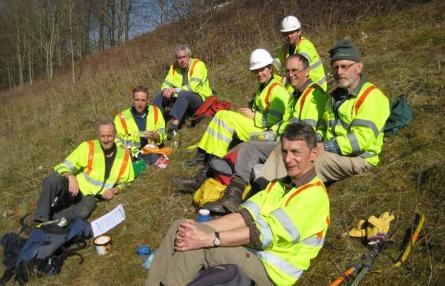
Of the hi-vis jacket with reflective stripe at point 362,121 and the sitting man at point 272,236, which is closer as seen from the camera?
the sitting man at point 272,236

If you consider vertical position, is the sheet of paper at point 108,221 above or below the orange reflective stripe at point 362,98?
below

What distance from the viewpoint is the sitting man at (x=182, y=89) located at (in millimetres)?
7738

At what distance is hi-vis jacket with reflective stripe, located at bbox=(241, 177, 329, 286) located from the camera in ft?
9.95

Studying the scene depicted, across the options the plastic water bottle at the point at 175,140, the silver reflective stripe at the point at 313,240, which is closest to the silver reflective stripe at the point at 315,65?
the plastic water bottle at the point at 175,140

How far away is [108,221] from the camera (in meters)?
5.56

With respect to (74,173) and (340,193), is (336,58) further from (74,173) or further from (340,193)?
(74,173)

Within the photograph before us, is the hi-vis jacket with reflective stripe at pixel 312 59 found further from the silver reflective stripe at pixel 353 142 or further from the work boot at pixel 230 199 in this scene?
the work boot at pixel 230 199

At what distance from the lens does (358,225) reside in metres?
4.11

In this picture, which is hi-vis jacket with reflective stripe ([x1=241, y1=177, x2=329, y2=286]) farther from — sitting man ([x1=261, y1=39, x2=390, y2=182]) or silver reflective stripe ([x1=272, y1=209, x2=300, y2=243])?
sitting man ([x1=261, y1=39, x2=390, y2=182])

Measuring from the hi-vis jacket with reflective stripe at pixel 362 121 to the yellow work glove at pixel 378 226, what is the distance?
2.45ft

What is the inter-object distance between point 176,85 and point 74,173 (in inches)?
121

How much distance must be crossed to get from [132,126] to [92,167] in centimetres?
135

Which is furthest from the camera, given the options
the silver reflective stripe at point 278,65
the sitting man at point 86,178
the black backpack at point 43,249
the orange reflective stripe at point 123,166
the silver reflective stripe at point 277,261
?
the silver reflective stripe at point 278,65

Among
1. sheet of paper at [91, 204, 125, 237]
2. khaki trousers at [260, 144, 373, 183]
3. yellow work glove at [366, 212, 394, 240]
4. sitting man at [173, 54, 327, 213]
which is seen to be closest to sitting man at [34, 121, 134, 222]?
sheet of paper at [91, 204, 125, 237]
